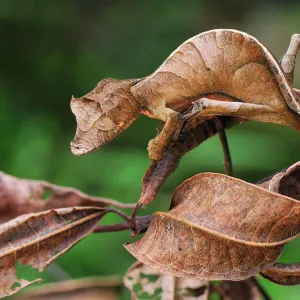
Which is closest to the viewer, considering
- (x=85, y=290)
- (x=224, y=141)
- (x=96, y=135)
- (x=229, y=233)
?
(x=229, y=233)

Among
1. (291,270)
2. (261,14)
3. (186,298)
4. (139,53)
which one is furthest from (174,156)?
(261,14)

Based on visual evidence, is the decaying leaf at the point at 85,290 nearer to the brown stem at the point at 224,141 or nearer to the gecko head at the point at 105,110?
the brown stem at the point at 224,141

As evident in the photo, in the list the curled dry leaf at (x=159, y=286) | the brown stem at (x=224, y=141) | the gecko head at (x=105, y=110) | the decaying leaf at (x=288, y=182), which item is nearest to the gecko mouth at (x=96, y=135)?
the gecko head at (x=105, y=110)

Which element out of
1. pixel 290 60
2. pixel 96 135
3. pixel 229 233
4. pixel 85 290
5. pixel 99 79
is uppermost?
pixel 290 60

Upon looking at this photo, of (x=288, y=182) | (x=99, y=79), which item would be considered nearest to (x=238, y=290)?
(x=288, y=182)

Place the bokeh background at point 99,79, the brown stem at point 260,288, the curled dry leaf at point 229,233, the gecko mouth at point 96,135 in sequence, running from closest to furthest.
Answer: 1. the curled dry leaf at point 229,233
2. the gecko mouth at point 96,135
3. the brown stem at point 260,288
4. the bokeh background at point 99,79

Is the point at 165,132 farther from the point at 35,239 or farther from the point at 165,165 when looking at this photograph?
the point at 35,239
